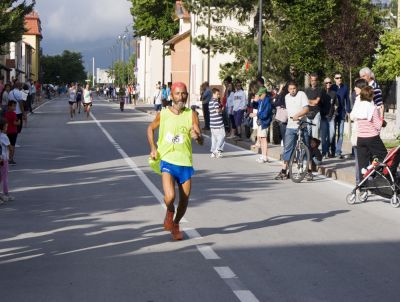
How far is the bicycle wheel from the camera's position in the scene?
608 inches

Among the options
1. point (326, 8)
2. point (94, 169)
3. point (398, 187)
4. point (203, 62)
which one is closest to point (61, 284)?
point (398, 187)

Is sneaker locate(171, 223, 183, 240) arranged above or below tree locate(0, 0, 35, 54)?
below

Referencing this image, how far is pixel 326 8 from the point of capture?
96.8 feet

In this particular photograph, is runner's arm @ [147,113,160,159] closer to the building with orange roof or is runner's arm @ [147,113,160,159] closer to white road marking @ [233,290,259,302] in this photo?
white road marking @ [233,290,259,302]

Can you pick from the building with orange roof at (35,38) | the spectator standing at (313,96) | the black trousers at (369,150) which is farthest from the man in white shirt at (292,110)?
the building with orange roof at (35,38)

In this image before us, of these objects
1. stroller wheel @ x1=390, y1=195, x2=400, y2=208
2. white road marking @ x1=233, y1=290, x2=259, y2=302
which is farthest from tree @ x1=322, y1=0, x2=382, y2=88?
white road marking @ x1=233, y1=290, x2=259, y2=302

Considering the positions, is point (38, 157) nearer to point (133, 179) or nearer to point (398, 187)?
point (133, 179)

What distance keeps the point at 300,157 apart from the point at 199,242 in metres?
6.61

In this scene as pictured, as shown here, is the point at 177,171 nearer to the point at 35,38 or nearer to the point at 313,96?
the point at 313,96

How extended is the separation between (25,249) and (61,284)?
1788mm

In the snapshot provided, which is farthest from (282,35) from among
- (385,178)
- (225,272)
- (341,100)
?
(225,272)

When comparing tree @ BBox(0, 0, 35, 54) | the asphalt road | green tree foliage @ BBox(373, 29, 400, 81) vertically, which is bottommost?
the asphalt road

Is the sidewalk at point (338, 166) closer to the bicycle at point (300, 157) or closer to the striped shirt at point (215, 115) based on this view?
the bicycle at point (300, 157)

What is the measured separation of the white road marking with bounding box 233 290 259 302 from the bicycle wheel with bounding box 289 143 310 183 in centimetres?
873
